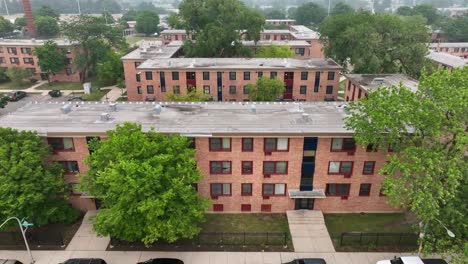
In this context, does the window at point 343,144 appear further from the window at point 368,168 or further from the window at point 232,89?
the window at point 232,89

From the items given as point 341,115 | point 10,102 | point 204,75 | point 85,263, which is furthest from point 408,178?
point 10,102

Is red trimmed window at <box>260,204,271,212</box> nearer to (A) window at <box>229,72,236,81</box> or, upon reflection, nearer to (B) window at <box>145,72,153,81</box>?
(A) window at <box>229,72,236,81</box>

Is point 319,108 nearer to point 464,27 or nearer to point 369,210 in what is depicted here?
point 369,210

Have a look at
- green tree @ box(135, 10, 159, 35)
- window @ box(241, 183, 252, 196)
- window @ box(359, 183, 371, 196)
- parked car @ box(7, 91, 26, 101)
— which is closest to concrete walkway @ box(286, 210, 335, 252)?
window @ box(241, 183, 252, 196)

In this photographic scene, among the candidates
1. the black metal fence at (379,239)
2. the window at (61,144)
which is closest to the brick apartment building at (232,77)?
the window at (61,144)

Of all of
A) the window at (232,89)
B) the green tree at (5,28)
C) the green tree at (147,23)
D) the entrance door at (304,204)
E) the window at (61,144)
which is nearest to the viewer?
the window at (61,144)

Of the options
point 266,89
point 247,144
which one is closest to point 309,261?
point 247,144
